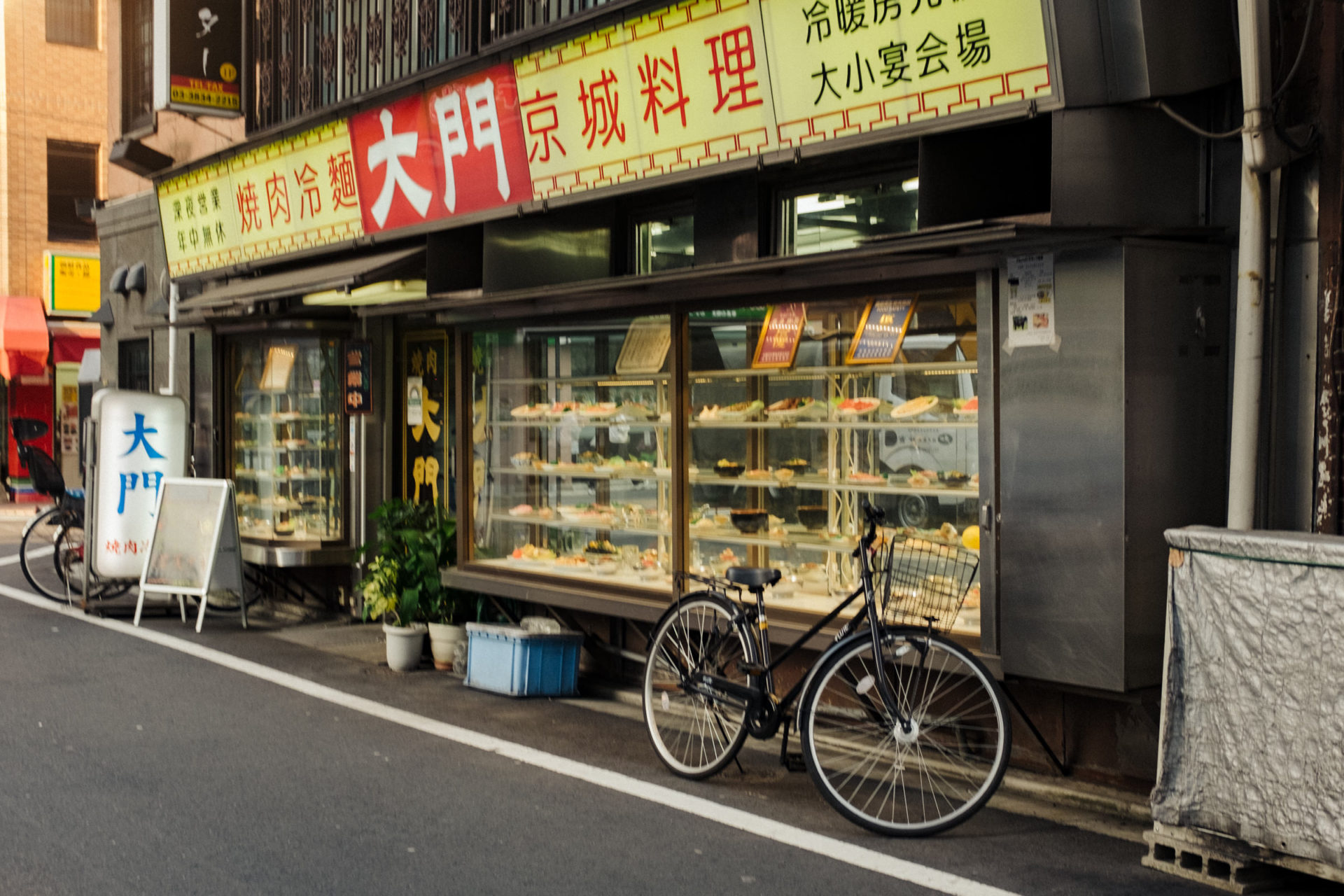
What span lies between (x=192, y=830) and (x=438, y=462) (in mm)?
6606

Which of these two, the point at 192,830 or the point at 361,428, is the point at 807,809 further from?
A: the point at 361,428

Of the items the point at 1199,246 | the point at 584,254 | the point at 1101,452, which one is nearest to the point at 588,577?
the point at 584,254

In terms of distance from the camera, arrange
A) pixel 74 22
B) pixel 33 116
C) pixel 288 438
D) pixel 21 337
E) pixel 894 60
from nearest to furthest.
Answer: pixel 894 60, pixel 288 438, pixel 21 337, pixel 33 116, pixel 74 22

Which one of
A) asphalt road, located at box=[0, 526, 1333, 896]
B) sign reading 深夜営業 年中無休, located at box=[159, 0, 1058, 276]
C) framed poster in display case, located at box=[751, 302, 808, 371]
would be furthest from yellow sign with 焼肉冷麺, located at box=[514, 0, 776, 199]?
asphalt road, located at box=[0, 526, 1333, 896]

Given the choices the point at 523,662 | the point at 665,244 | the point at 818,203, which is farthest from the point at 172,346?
the point at 818,203

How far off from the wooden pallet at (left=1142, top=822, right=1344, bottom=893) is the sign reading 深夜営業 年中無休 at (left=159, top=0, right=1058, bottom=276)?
11.5ft

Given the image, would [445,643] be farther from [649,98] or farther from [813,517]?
[649,98]

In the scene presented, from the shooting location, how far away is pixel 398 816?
20.5ft

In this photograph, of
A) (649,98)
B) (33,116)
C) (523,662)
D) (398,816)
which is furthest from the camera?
(33,116)

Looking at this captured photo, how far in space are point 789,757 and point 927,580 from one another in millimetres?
1164

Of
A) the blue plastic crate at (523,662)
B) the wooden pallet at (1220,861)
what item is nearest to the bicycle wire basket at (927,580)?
the wooden pallet at (1220,861)

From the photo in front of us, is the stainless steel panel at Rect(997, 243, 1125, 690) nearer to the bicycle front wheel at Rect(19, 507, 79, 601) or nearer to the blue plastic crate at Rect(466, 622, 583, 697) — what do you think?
the blue plastic crate at Rect(466, 622, 583, 697)

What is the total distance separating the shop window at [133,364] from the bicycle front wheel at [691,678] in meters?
11.6

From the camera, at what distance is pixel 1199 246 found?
6.48 m
